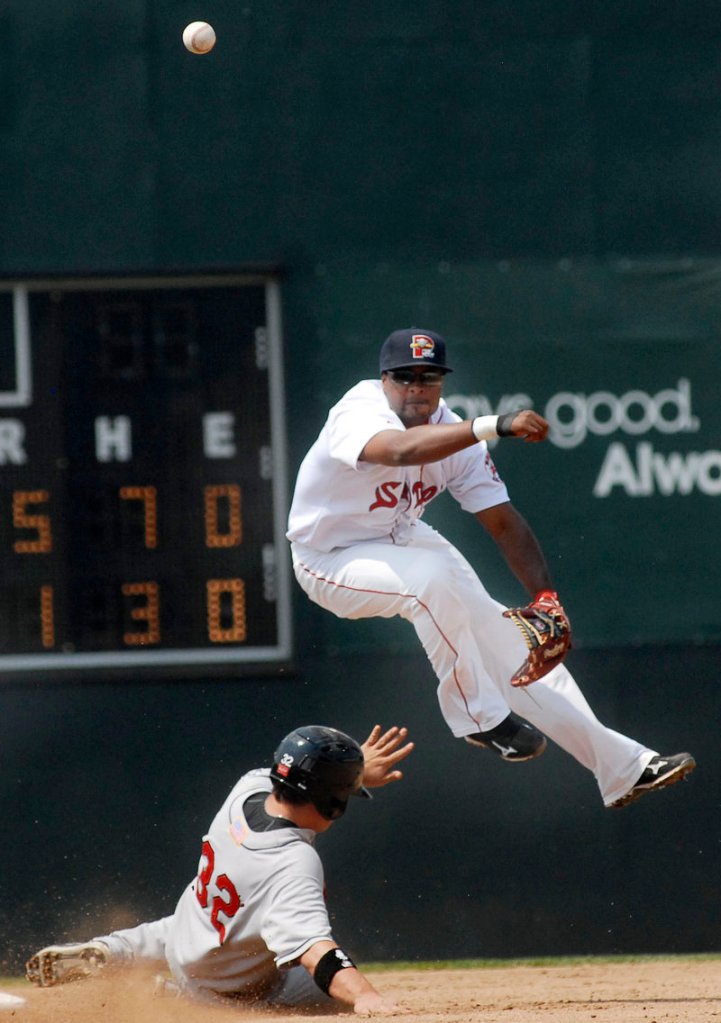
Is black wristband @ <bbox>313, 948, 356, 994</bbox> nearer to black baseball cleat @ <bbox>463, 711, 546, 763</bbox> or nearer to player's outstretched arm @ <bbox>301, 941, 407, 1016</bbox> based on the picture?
player's outstretched arm @ <bbox>301, 941, 407, 1016</bbox>

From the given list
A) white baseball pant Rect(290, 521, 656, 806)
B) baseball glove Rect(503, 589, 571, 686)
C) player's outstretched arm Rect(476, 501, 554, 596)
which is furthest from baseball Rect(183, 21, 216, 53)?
baseball glove Rect(503, 589, 571, 686)

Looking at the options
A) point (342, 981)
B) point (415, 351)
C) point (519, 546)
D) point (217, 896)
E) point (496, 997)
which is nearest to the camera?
point (342, 981)

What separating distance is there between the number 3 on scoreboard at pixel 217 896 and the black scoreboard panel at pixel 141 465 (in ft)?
6.42

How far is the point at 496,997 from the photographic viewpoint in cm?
646

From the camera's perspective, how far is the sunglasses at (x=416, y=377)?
5.50 meters

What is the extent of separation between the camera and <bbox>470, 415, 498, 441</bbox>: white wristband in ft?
16.2

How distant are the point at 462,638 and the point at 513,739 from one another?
0.37 m

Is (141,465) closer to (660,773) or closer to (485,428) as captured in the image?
(485,428)

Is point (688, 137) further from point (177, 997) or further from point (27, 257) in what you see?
point (177, 997)

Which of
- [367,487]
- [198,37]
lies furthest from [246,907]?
[198,37]

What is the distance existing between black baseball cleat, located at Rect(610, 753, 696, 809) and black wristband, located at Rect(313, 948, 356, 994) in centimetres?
119

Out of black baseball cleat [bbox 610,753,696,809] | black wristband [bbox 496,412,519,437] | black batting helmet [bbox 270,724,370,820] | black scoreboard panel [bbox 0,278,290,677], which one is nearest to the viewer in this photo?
black wristband [bbox 496,412,519,437]

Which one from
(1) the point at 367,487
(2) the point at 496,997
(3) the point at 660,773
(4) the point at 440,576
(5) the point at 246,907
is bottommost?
(2) the point at 496,997

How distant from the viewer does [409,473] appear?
5.74m
